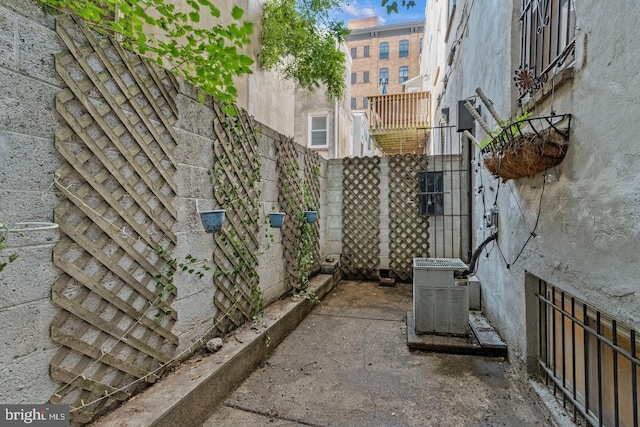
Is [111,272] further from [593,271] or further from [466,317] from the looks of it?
[466,317]

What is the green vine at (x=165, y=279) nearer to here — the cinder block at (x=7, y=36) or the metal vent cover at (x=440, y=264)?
the cinder block at (x=7, y=36)

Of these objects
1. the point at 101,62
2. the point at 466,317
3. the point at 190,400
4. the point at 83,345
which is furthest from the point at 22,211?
the point at 466,317

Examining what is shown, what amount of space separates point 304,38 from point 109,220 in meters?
5.27

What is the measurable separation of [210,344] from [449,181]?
185 inches

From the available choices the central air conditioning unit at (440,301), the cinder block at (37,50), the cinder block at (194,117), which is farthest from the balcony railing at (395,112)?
the cinder block at (37,50)

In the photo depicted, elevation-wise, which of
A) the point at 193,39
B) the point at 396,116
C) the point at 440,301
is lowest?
the point at 440,301

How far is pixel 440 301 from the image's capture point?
3.20 metres

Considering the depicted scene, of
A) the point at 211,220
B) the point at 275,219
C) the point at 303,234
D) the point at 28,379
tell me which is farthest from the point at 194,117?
the point at 303,234

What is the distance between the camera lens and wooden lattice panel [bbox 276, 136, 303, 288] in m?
3.93

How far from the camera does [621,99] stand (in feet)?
4.25

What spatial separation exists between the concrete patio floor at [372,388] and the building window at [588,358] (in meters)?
0.29

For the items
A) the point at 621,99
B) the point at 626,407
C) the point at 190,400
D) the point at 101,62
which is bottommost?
the point at 190,400

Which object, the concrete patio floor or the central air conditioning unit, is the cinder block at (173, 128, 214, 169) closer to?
the concrete patio floor

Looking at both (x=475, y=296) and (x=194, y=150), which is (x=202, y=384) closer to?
(x=194, y=150)
